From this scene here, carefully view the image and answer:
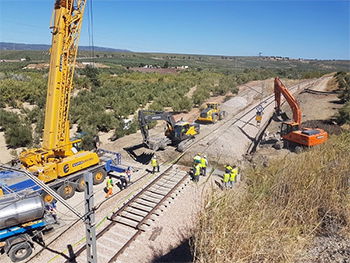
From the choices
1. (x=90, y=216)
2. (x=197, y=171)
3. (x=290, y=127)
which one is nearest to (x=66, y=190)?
(x=197, y=171)

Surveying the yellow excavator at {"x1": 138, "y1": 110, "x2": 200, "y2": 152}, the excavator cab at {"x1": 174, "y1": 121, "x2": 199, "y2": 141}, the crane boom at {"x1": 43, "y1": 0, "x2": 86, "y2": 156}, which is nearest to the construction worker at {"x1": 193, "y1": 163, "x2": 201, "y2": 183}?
the yellow excavator at {"x1": 138, "y1": 110, "x2": 200, "y2": 152}

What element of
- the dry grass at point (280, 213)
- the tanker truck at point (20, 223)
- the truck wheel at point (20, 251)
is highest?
the dry grass at point (280, 213)

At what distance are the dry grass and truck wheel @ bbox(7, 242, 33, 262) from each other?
701 centimetres

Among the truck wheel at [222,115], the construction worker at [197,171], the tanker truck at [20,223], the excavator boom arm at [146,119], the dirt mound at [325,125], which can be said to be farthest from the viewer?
the truck wheel at [222,115]

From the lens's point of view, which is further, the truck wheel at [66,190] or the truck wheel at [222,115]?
the truck wheel at [222,115]

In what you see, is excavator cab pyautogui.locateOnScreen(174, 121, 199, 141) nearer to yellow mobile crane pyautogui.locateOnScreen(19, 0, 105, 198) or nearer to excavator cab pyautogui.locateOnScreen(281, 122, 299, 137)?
excavator cab pyautogui.locateOnScreen(281, 122, 299, 137)

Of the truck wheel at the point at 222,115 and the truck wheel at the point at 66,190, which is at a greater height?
the truck wheel at the point at 222,115

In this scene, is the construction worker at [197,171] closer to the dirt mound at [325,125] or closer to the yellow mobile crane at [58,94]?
the yellow mobile crane at [58,94]

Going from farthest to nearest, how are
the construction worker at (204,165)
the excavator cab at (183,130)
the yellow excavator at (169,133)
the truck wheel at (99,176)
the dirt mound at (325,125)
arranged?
the dirt mound at (325,125), the excavator cab at (183,130), the yellow excavator at (169,133), the construction worker at (204,165), the truck wheel at (99,176)

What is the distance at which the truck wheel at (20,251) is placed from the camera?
974 centimetres

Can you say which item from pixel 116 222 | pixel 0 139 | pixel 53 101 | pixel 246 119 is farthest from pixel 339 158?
pixel 0 139

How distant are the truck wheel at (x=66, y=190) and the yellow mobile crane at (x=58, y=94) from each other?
6 centimetres

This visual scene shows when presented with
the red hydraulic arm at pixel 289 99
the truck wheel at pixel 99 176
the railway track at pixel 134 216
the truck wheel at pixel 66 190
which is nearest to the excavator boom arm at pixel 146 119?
the railway track at pixel 134 216

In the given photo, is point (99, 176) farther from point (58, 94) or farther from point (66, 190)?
point (58, 94)
